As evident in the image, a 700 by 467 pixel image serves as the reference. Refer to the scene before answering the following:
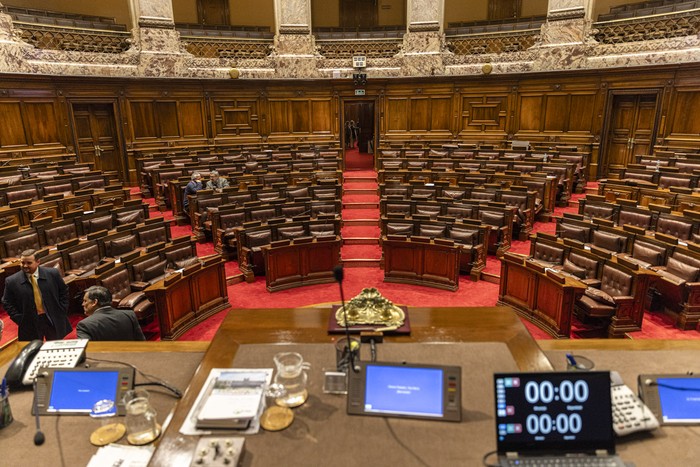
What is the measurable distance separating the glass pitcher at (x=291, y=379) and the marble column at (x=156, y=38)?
38.7 feet

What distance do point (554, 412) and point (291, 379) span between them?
1.13 meters

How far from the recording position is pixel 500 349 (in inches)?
102

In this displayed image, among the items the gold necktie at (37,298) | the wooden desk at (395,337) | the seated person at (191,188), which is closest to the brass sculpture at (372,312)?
the wooden desk at (395,337)

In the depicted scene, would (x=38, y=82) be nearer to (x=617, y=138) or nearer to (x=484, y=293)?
(x=484, y=293)

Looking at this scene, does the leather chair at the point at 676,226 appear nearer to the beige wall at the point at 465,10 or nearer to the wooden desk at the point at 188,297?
the wooden desk at the point at 188,297

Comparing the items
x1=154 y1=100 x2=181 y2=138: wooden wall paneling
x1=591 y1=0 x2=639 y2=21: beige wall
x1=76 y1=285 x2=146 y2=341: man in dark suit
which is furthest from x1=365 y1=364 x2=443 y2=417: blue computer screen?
x1=591 y1=0 x2=639 y2=21: beige wall

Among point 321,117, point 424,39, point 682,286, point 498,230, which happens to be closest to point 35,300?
point 498,230

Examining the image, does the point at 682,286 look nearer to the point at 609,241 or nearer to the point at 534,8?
the point at 609,241

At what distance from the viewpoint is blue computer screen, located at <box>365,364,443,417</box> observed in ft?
6.66

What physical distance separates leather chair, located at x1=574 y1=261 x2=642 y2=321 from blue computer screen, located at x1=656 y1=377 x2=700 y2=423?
9.14 feet

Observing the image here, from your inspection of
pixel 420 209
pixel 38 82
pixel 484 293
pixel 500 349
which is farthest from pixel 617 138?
pixel 38 82

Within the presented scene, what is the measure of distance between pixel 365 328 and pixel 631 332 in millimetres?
3535

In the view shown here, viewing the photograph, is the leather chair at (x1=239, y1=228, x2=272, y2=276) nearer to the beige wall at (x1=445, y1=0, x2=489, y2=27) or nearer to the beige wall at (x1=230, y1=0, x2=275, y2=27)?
the beige wall at (x1=230, y1=0, x2=275, y2=27)

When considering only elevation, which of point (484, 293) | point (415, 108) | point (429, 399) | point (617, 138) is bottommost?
point (484, 293)
